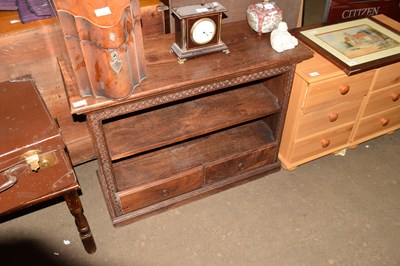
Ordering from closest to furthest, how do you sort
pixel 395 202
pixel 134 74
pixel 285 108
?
pixel 134 74, pixel 285 108, pixel 395 202

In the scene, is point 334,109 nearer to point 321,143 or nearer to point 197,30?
point 321,143

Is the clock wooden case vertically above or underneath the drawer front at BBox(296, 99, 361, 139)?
above

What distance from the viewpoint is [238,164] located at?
2.63 m

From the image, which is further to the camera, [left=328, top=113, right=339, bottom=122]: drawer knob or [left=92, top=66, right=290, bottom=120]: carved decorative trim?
[left=328, top=113, right=339, bottom=122]: drawer knob

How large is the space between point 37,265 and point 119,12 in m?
1.64

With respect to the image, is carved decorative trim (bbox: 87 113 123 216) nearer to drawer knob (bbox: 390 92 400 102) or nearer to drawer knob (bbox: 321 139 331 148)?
A: drawer knob (bbox: 321 139 331 148)

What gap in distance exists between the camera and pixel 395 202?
8.84ft

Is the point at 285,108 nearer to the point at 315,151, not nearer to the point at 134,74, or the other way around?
the point at 315,151

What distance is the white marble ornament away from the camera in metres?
2.20

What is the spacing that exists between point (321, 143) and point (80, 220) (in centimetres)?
177

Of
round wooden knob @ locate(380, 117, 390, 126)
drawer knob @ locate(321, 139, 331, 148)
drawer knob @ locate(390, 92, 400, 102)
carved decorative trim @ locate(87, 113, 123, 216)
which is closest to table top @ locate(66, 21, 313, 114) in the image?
carved decorative trim @ locate(87, 113, 123, 216)

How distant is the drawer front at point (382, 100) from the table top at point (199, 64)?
813mm

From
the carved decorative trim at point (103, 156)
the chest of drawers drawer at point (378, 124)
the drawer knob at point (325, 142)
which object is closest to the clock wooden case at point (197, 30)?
the carved decorative trim at point (103, 156)

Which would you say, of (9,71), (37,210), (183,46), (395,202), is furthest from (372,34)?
(37,210)
